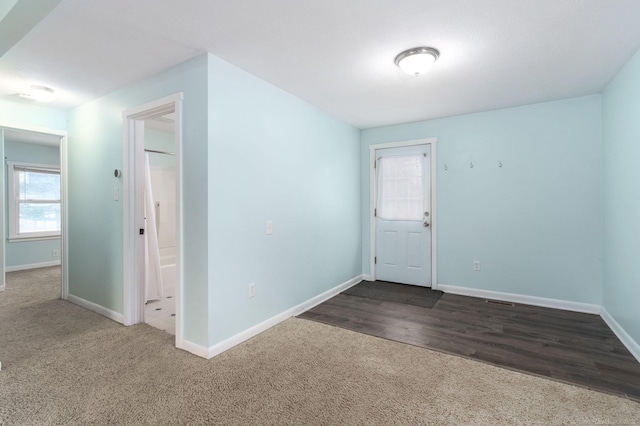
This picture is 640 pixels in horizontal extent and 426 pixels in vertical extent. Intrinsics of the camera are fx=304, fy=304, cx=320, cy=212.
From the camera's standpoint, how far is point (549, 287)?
3488 millimetres

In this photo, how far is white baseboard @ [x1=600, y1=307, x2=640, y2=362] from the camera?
2.30 m

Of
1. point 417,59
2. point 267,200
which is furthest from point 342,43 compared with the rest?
point 267,200

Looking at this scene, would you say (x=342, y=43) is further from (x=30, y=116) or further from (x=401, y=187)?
(x=30, y=116)

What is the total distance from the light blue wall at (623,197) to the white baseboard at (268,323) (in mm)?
2777

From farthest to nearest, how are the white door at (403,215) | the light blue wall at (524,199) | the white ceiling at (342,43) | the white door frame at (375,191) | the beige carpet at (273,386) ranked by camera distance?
the white door at (403,215) → the white door frame at (375,191) → the light blue wall at (524,199) → the white ceiling at (342,43) → the beige carpet at (273,386)

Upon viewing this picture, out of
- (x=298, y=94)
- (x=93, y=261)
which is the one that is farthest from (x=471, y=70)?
(x=93, y=261)

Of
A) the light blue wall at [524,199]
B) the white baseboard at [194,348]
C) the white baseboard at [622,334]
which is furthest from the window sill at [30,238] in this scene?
the white baseboard at [622,334]

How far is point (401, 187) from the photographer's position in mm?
4469

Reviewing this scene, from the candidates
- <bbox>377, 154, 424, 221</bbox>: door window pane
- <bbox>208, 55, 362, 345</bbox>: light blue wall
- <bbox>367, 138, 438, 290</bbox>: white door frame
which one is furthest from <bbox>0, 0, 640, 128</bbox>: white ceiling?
<bbox>377, 154, 424, 221</bbox>: door window pane

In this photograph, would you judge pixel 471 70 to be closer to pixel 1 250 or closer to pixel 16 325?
pixel 16 325

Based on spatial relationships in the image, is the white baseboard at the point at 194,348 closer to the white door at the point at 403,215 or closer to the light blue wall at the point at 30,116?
the white door at the point at 403,215

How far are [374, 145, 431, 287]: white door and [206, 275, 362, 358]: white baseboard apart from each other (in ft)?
2.62

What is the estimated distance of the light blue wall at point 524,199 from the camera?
10.8 ft

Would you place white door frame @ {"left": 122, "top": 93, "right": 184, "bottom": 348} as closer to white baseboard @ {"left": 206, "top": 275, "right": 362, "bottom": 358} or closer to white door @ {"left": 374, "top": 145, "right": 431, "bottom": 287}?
white baseboard @ {"left": 206, "top": 275, "right": 362, "bottom": 358}
